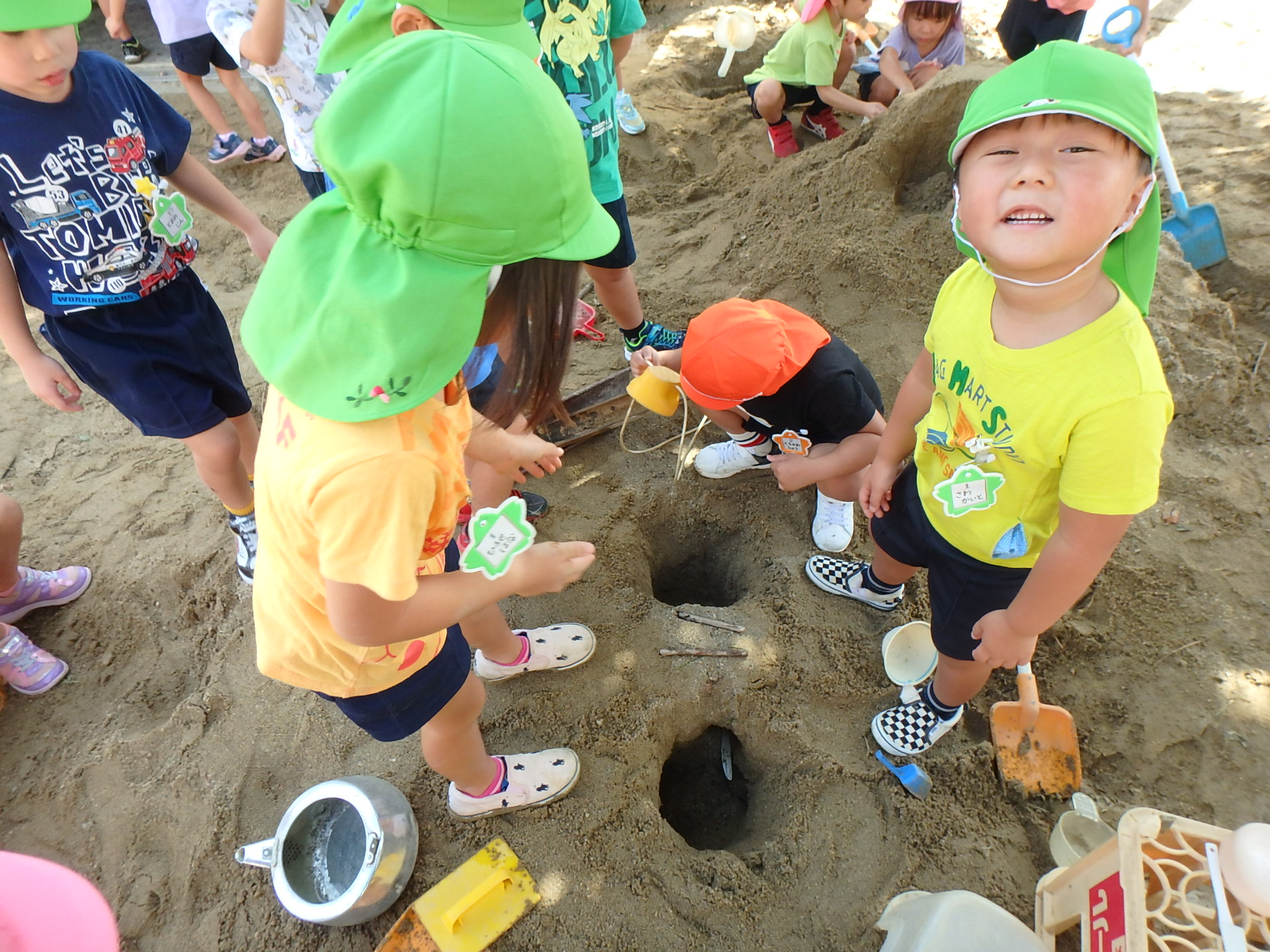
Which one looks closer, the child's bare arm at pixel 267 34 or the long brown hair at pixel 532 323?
the long brown hair at pixel 532 323

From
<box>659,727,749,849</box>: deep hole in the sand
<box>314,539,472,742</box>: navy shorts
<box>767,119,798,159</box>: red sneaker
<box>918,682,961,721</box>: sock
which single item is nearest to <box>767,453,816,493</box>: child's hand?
<box>918,682,961,721</box>: sock

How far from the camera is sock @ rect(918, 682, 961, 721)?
1824 mm

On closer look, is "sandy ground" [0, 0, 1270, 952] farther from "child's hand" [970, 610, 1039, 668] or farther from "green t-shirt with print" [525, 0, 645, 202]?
"green t-shirt with print" [525, 0, 645, 202]

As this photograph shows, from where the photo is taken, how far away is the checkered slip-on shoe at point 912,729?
184cm

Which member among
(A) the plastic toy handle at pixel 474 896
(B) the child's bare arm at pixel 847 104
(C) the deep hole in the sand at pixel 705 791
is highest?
(B) the child's bare arm at pixel 847 104

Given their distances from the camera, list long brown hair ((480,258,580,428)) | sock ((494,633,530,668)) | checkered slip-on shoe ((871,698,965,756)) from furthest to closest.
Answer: sock ((494,633,530,668)) → checkered slip-on shoe ((871,698,965,756)) → long brown hair ((480,258,580,428))

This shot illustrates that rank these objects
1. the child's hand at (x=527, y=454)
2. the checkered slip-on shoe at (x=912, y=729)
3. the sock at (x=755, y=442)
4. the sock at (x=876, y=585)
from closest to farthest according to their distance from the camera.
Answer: the child's hand at (x=527, y=454) < the checkered slip-on shoe at (x=912, y=729) < the sock at (x=876, y=585) < the sock at (x=755, y=442)

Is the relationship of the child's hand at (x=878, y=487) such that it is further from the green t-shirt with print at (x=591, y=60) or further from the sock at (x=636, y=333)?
the sock at (x=636, y=333)

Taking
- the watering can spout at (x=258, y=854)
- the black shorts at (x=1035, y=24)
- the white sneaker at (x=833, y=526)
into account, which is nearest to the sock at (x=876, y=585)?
the white sneaker at (x=833, y=526)

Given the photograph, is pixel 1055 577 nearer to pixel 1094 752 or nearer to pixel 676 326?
pixel 1094 752

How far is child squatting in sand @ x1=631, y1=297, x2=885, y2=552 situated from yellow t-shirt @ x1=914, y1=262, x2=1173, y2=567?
0.48 metres

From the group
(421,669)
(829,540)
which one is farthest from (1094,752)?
(421,669)

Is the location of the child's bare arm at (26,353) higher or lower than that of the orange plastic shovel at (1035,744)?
higher

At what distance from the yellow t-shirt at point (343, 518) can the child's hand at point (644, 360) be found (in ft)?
3.93
